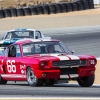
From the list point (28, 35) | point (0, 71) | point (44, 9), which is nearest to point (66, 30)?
point (28, 35)

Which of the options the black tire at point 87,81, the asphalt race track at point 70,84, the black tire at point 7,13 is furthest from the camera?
the black tire at point 7,13

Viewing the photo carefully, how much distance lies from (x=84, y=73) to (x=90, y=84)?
1.52 feet

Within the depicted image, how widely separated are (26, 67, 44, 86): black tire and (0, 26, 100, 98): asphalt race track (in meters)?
0.17

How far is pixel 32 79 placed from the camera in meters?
12.1

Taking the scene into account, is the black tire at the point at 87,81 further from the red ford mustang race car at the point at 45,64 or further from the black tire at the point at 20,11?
the black tire at the point at 20,11

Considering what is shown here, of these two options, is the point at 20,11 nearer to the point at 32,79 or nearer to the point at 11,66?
the point at 11,66

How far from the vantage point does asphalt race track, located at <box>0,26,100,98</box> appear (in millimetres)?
10312

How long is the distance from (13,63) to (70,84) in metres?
1.54

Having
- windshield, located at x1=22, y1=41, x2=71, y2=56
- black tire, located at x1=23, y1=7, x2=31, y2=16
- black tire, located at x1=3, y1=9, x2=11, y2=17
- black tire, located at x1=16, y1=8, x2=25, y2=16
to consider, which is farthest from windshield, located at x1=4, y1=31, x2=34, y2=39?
black tire, located at x1=23, y1=7, x2=31, y2=16

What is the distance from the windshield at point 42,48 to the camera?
12727mm

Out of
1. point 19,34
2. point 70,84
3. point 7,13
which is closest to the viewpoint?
point 70,84

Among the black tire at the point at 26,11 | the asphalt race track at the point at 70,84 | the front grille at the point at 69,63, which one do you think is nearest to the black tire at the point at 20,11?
the black tire at the point at 26,11

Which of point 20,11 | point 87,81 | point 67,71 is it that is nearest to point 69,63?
point 67,71

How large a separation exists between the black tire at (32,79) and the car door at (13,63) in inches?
17.3
